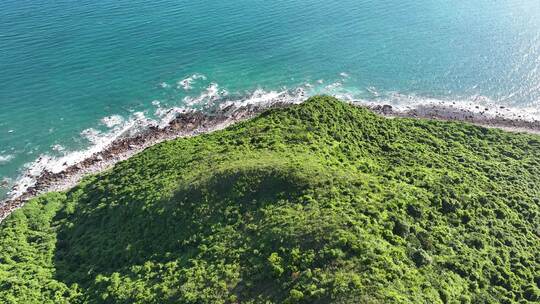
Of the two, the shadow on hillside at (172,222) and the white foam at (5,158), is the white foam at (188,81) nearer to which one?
the white foam at (5,158)

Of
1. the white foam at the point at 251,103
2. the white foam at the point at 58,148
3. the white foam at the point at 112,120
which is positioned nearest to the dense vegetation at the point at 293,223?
the white foam at the point at 251,103

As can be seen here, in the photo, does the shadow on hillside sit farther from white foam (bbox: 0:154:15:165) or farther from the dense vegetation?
white foam (bbox: 0:154:15:165)

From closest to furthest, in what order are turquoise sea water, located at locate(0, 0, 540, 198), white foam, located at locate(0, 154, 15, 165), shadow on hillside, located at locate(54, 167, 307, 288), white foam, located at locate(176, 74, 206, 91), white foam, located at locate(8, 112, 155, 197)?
shadow on hillside, located at locate(54, 167, 307, 288)
white foam, located at locate(8, 112, 155, 197)
white foam, located at locate(0, 154, 15, 165)
turquoise sea water, located at locate(0, 0, 540, 198)
white foam, located at locate(176, 74, 206, 91)

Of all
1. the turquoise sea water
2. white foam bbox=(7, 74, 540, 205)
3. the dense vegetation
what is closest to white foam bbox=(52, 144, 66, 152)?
white foam bbox=(7, 74, 540, 205)

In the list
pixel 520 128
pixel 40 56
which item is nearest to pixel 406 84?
pixel 520 128

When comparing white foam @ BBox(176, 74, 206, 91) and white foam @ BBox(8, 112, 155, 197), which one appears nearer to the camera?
white foam @ BBox(8, 112, 155, 197)

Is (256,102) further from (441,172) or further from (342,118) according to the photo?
(441,172)

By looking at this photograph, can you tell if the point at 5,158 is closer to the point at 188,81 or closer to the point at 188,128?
the point at 188,128
